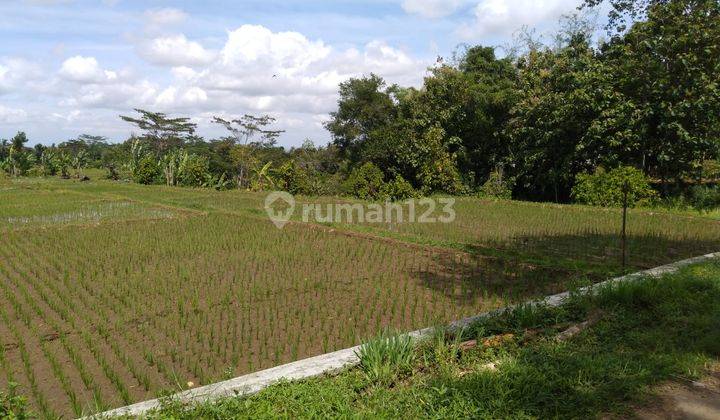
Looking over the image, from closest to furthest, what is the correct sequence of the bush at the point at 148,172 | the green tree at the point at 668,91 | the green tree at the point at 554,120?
the green tree at the point at 668,91 < the green tree at the point at 554,120 < the bush at the point at 148,172

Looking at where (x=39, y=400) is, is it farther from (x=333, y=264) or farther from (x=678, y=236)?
(x=678, y=236)

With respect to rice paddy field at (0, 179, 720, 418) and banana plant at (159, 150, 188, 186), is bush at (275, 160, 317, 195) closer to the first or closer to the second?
banana plant at (159, 150, 188, 186)

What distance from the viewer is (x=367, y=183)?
1919cm

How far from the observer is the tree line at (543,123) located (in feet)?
44.5

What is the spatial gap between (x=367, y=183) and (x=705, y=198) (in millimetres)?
10732

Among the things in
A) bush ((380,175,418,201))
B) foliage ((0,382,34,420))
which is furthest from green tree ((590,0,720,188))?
foliage ((0,382,34,420))

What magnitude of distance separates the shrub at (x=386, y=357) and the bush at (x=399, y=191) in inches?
559

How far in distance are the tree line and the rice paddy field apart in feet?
10.0

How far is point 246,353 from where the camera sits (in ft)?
15.3

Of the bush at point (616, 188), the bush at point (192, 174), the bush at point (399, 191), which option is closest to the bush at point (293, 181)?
the bush at point (399, 191)

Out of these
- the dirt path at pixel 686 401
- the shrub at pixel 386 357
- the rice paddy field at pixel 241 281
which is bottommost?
the rice paddy field at pixel 241 281

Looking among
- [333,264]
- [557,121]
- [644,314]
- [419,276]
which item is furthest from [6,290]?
[557,121]

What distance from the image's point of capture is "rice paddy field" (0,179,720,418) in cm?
447

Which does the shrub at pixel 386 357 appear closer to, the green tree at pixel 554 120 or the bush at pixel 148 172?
the green tree at pixel 554 120
